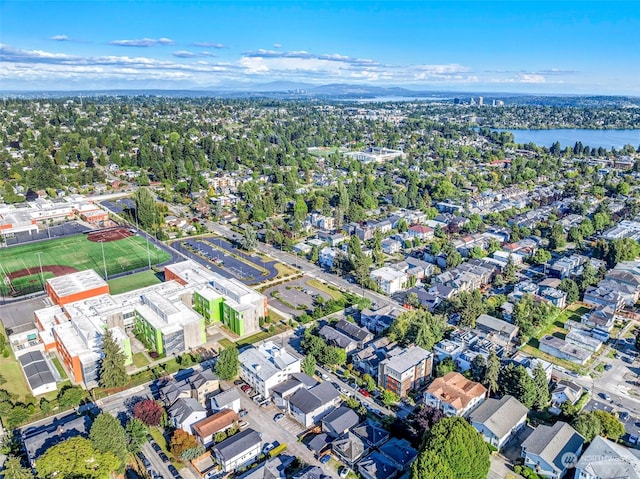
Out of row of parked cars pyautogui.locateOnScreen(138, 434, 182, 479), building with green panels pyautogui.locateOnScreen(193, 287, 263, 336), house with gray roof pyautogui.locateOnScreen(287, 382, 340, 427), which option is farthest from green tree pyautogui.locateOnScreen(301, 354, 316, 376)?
row of parked cars pyautogui.locateOnScreen(138, 434, 182, 479)

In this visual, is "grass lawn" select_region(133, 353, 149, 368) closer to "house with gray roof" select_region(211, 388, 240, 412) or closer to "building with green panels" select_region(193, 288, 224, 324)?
"building with green panels" select_region(193, 288, 224, 324)

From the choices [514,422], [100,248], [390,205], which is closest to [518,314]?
[514,422]

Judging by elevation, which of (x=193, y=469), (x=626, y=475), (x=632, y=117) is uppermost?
(x=632, y=117)

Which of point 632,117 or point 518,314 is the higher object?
point 632,117

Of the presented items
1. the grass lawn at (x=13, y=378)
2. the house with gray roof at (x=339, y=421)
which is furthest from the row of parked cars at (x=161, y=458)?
the grass lawn at (x=13, y=378)

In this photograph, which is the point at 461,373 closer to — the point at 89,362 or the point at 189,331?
the point at 189,331
